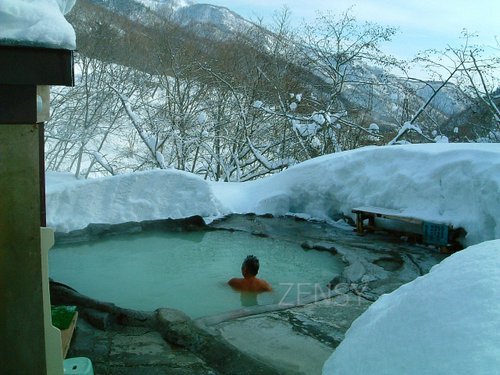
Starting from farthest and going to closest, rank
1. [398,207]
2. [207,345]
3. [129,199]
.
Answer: [129,199], [398,207], [207,345]

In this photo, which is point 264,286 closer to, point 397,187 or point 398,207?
point 398,207

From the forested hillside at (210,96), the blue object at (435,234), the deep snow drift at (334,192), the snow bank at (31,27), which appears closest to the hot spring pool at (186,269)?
the deep snow drift at (334,192)

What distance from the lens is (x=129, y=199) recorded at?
827 centimetres

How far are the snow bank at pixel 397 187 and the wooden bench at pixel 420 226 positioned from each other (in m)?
0.13

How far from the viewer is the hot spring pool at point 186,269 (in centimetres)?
559

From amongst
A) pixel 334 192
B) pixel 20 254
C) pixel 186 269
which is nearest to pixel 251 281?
pixel 186 269

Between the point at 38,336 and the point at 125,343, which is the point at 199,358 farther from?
the point at 38,336

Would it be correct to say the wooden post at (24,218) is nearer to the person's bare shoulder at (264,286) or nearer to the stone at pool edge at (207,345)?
the stone at pool edge at (207,345)

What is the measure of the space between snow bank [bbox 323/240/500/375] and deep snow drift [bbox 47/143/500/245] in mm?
4576

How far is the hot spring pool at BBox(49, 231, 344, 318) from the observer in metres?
5.59

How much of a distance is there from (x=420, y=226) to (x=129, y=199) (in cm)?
483

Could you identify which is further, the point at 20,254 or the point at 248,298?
the point at 248,298

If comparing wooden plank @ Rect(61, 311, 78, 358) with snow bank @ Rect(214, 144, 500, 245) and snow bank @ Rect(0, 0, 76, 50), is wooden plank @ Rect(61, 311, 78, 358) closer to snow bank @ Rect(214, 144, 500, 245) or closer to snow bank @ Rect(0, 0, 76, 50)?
snow bank @ Rect(0, 0, 76, 50)

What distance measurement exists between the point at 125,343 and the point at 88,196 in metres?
4.46
